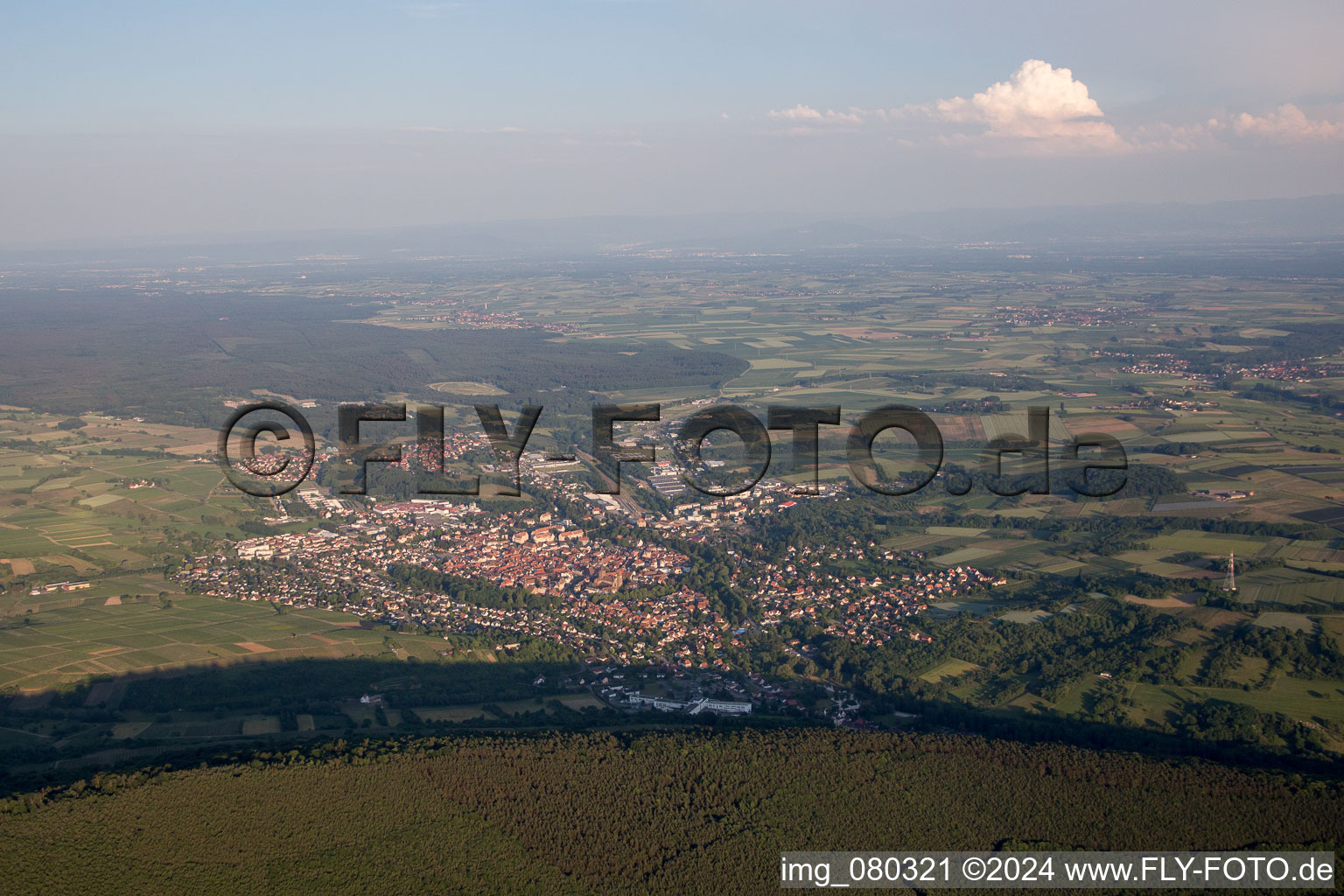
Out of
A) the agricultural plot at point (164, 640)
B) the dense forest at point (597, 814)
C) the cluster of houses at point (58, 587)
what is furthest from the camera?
the cluster of houses at point (58, 587)

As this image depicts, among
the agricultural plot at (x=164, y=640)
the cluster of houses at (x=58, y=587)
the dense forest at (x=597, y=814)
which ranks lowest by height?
the dense forest at (x=597, y=814)

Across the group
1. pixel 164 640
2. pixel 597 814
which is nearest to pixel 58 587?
pixel 164 640

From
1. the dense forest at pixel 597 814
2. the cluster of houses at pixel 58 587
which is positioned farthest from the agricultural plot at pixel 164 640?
the dense forest at pixel 597 814

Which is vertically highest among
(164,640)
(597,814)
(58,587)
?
(58,587)

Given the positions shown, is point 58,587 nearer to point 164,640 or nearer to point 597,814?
point 164,640

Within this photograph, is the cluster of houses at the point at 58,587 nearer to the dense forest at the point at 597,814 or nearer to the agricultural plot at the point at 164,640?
the agricultural plot at the point at 164,640

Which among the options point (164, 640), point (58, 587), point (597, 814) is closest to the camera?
point (597, 814)

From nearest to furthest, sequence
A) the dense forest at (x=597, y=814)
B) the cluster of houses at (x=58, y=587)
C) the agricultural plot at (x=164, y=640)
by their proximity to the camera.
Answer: the dense forest at (x=597, y=814) < the agricultural plot at (x=164, y=640) < the cluster of houses at (x=58, y=587)

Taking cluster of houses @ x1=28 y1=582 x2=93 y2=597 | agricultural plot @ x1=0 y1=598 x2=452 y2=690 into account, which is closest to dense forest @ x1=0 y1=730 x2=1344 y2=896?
agricultural plot @ x1=0 y1=598 x2=452 y2=690

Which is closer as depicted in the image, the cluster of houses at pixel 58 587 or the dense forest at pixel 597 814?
the dense forest at pixel 597 814
